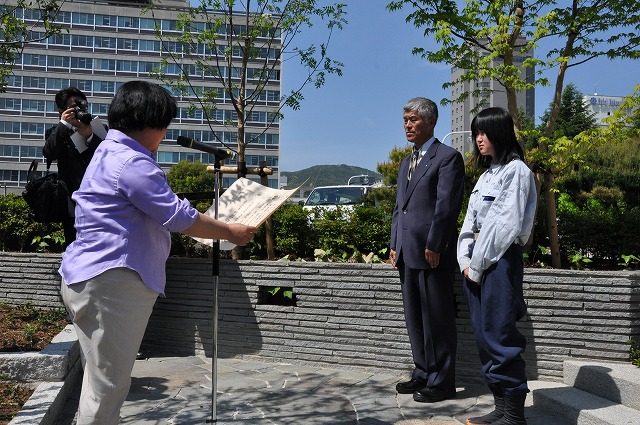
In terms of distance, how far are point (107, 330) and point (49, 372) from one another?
6.53ft

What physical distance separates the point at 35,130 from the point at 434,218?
9553 cm

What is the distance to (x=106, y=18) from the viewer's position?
9081 cm

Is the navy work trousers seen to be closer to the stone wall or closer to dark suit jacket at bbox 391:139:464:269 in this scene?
dark suit jacket at bbox 391:139:464:269

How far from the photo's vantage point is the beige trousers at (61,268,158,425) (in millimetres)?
2506

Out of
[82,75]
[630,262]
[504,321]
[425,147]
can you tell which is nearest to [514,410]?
[504,321]

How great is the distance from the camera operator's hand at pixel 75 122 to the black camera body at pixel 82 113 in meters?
0.03

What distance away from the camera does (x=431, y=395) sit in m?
4.35

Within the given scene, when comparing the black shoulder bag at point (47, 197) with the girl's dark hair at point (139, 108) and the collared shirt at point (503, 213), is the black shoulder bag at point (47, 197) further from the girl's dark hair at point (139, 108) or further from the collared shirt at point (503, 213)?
the collared shirt at point (503, 213)

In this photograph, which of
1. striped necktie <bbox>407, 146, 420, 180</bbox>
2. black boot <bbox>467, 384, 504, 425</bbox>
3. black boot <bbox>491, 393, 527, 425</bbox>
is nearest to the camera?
black boot <bbox>491, 393, 527, 425</bbox>

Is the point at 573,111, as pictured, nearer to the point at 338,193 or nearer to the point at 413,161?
the point at 338,193

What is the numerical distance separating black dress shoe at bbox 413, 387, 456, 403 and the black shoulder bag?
2974 mm

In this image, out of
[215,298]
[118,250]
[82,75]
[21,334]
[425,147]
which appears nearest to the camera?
[118,250]

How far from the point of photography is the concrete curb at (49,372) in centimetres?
370

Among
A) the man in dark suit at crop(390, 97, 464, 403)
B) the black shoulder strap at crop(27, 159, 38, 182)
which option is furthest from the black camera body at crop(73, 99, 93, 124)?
the man in dark suit at crop(390, 97, 464, 403)
